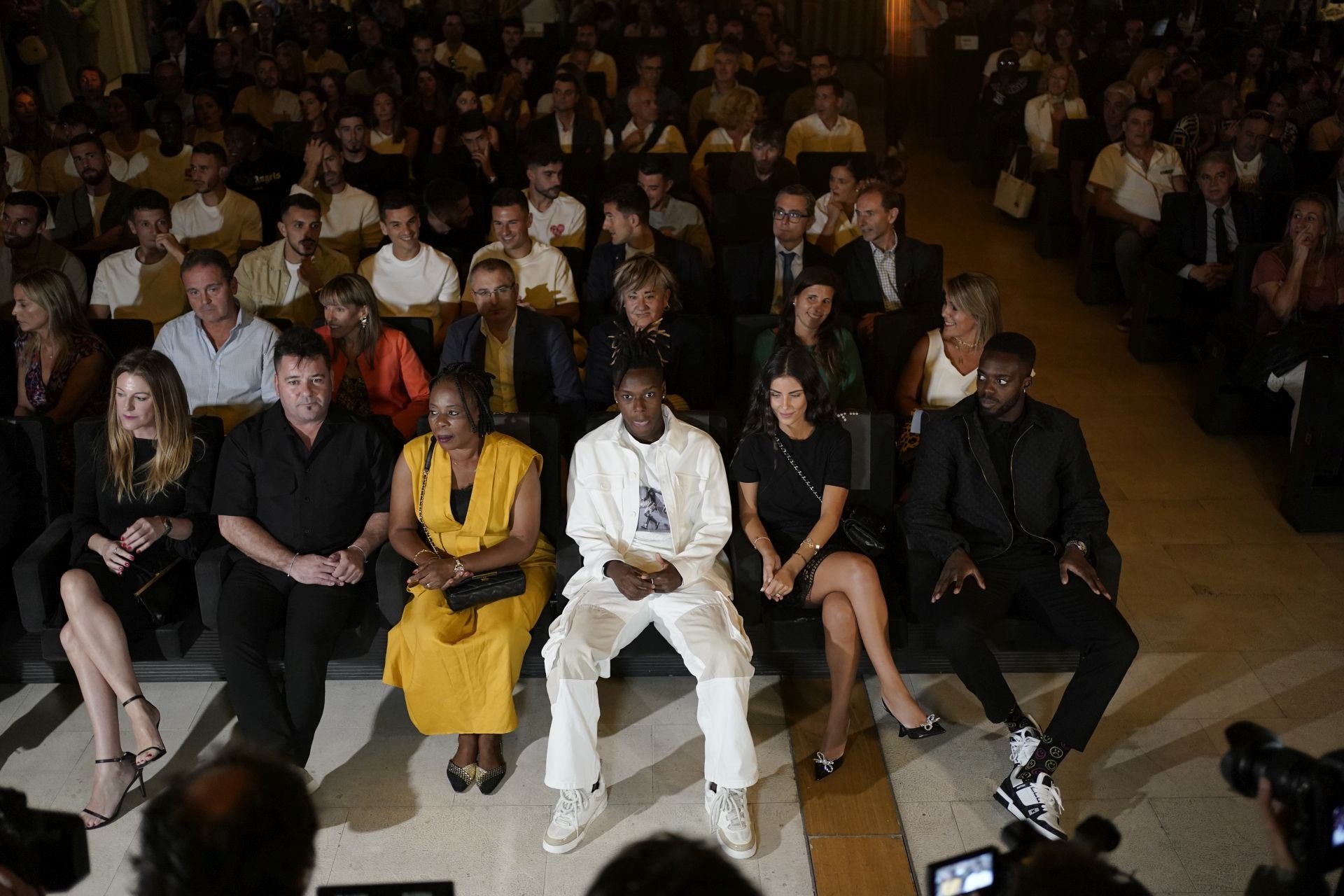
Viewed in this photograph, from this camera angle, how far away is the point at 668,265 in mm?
5012

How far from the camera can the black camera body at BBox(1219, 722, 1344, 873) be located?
179cm

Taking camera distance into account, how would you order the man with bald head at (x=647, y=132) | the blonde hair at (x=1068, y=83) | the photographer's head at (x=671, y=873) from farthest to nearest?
the blonde hair at (x=1068, y=83), the man with bald head at (x=647, y=132), the photographer's head at (x=671, y=873)

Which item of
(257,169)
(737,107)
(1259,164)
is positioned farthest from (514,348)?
(1259,164)

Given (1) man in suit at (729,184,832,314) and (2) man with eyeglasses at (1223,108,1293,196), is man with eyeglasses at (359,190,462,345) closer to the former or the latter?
(1) man in suit at (729,184,832,314)

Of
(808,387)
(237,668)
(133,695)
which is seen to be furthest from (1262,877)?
(133,695)

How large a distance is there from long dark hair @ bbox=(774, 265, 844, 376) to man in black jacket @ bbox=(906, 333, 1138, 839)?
67cm

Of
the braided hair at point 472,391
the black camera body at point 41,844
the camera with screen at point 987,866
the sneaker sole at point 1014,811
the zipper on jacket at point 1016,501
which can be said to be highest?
the camera with screen at point 987,866

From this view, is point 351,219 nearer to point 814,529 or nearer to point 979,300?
point 979,300

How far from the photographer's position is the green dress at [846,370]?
432cm

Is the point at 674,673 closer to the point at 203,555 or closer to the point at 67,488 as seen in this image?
the point at 203,555

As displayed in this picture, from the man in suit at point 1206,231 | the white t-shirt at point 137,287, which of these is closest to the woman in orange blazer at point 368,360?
the white t-shirt at point 137,287

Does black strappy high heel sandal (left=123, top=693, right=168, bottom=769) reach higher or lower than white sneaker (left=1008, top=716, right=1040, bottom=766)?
lower

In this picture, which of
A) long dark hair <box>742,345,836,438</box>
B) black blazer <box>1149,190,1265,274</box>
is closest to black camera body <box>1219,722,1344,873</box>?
long dark hair <box>742,345,836,438</box>

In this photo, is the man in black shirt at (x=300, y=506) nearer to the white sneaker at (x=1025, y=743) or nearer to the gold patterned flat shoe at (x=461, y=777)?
the gold patterned flat shoe at (x=461, y=777)
